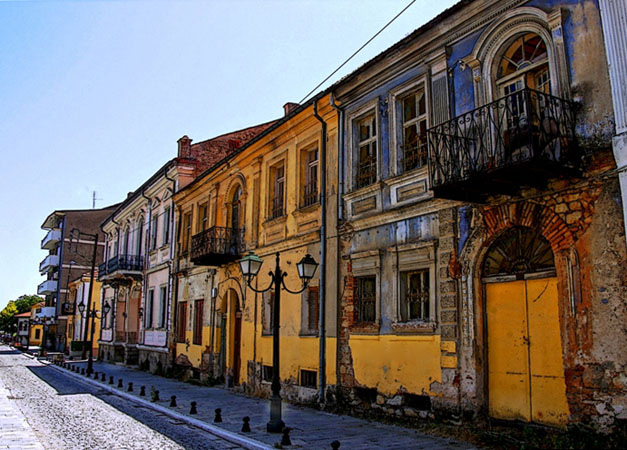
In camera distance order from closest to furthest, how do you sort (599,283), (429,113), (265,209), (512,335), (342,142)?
(599,283)
(512,335)
(429,113)
(342,142)
(265,209)

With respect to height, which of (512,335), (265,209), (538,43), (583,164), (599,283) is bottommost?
(512,335)

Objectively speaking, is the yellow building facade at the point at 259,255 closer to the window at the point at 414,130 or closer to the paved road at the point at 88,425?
the window at the point at 414,130

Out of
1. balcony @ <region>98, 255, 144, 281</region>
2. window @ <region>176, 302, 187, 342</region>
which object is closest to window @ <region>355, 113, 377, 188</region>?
window @ <region>176, 302, 187, 342</region>

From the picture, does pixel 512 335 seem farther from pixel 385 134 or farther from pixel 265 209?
pixel 265 209

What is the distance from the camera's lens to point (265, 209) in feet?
55.1

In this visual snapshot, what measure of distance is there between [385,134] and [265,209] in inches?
227

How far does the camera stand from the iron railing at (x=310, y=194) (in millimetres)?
14593

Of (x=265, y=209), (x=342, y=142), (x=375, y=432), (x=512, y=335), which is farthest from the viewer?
(x=265, y=209)

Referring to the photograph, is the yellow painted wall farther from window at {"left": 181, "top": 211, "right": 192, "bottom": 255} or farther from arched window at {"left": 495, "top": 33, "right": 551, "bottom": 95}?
window at {"left": 181, "top": 211, "right": 192, "bottom": 255}

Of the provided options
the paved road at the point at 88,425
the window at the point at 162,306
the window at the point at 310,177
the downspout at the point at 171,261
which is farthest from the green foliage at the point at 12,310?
the window at the point at 310,177

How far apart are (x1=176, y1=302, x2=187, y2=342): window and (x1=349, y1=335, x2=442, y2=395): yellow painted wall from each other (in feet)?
38.8

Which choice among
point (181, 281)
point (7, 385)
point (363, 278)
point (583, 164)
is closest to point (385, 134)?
point (363, 278)

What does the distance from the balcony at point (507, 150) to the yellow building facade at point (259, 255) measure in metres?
4.72

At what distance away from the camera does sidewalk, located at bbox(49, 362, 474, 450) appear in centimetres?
876
